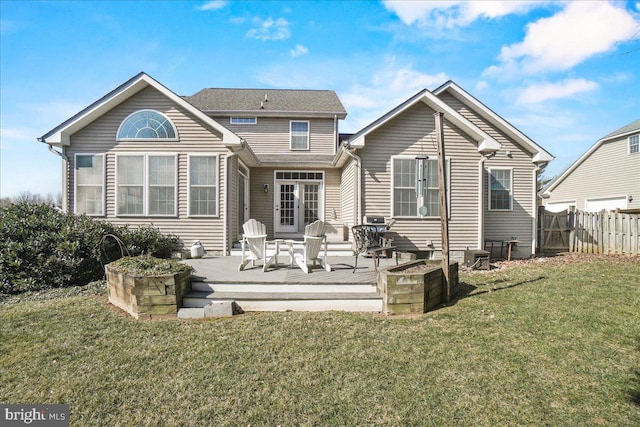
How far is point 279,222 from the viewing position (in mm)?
12727

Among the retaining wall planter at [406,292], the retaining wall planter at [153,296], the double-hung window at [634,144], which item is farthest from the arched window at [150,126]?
the double-hung window at [634,144]

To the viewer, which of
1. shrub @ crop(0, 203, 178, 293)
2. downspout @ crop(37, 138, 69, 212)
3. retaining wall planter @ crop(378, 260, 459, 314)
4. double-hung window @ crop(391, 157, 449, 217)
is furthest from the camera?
double-hung window @ crop(391, 157, 449, 217)

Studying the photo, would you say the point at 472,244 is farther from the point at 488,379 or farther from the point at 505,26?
the point at 488,379

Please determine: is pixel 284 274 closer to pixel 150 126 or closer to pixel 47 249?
pixel 47 249

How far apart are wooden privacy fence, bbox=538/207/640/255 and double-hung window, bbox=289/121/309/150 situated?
9728mm

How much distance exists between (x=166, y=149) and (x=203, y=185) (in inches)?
59.1

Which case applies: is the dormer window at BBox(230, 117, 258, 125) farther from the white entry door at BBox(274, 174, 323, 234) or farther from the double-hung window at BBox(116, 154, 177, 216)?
the double-hung window at BBox(116, 154, 177, 216)

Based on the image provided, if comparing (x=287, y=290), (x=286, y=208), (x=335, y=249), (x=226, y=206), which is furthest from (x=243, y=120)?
(x=287, y=290)

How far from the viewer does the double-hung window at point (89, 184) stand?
29.8 ft

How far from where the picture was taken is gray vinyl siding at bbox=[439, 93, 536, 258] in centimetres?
1120

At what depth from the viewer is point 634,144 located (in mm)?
15461

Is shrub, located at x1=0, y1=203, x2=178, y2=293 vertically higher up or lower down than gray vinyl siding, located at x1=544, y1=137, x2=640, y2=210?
lower down

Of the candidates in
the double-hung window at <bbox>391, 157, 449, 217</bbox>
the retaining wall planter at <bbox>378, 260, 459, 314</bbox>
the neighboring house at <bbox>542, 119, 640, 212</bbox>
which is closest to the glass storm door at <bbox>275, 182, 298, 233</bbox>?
the double-hung window at <bbox>391, 157, 449, 217</bbox>

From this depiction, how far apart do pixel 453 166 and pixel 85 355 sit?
975 centimetres
